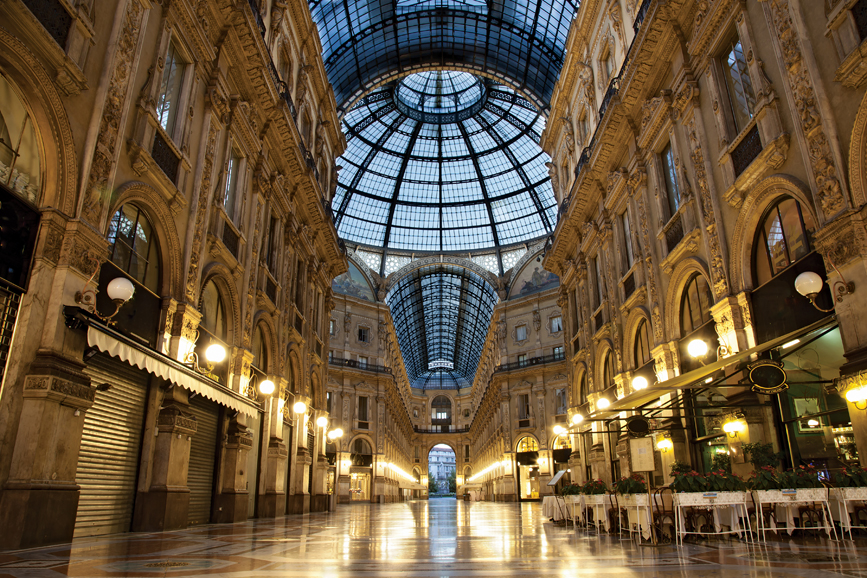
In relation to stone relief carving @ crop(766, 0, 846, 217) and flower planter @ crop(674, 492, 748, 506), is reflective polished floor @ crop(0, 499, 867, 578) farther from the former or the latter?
stone relief carving @ crop(766, 0, 846, 217)

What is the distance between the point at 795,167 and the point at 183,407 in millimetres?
13093

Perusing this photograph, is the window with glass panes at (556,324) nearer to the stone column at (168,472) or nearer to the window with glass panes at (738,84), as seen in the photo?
the window with glass panes at (738,84)

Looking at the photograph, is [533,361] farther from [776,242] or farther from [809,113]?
[809,113]

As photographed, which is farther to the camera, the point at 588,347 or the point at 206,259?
the point at 588,347

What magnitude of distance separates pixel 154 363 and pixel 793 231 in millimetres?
11958

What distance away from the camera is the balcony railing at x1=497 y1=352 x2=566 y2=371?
147 ft

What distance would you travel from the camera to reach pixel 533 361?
151ft

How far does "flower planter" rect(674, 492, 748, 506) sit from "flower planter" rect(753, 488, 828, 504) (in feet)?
0.74

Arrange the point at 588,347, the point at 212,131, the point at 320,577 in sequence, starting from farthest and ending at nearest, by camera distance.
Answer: the point at 588,347 < the point at 212,131 < the point at 320,577

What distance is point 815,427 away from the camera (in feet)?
34.7

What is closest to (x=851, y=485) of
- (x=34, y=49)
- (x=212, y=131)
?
(x=34, y=49)

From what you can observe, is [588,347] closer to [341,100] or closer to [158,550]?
[158,550]

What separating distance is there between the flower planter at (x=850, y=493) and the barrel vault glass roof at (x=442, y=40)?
27.0 metres

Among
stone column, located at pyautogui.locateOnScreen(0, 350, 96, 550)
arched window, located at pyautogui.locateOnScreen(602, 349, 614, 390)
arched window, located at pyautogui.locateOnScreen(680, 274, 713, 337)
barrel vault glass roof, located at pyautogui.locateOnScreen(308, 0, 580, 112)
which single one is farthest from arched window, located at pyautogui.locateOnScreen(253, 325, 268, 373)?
barrel vault glass roof, located at pyautogui.locateOnScreen(308, 0, 580, 112)
